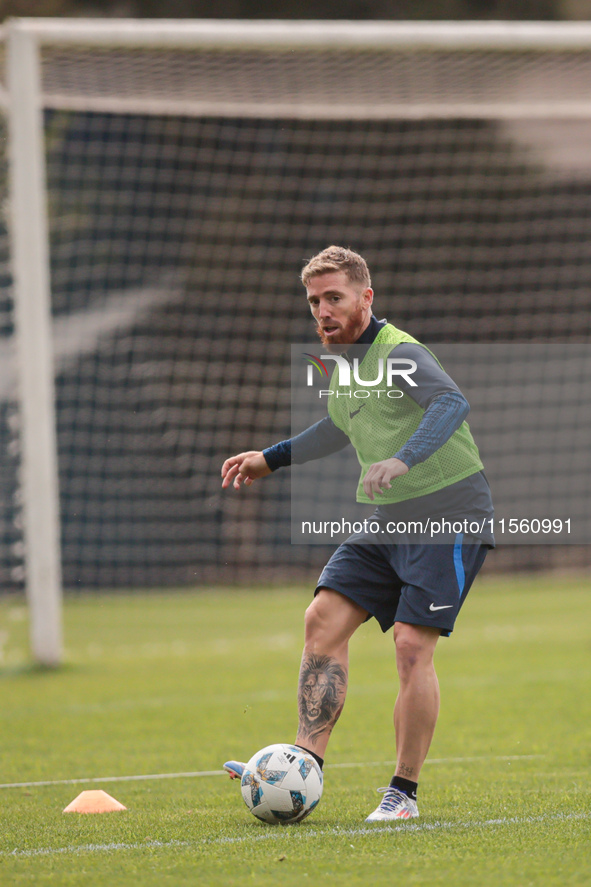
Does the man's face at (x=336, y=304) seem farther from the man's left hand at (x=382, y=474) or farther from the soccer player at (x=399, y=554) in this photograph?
the man's left hand at (x=382, y=474)

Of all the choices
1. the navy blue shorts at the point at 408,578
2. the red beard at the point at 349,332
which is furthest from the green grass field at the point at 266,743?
the red beard at the point at 349,332

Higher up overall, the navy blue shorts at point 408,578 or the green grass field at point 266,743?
the navy blue shorts at point 408,578

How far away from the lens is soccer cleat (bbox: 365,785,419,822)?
389cm

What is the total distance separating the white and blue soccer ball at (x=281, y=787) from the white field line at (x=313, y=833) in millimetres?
84

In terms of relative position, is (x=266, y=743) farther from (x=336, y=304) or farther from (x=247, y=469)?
(x=336, y=304)

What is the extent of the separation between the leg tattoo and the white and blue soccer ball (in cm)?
21

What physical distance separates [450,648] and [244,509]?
15.5ft

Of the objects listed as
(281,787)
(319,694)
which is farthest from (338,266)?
(281,787)

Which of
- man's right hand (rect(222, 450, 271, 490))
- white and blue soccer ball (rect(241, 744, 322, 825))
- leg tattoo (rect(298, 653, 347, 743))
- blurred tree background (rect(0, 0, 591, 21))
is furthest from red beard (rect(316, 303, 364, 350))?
blurred tree background (rect(0, 0, 591, 21))

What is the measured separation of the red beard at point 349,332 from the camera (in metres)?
4.24

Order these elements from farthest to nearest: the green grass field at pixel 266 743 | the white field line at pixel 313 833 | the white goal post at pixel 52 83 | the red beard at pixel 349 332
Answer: the white goal post at pixel 52 83
the red beard at pixel 349 332
the white field line at pixel 313 833
the green grass field at pixel 266 743

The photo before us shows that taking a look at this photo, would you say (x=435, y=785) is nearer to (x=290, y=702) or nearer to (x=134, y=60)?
(x=290, y=702)

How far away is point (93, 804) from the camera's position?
14.1 feet

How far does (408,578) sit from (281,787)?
32.7 inches
